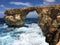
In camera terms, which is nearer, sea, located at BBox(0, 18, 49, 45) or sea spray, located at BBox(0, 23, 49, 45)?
sea spray, located at BBox(0, 23, 49, 45)

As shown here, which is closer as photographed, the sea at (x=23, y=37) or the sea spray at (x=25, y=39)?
the sea spray at (x=25, y=39)

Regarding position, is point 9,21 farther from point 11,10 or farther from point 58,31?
point 58,31

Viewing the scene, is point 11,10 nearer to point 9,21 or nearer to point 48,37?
point 9,21

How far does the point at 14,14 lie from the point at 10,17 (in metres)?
1.22

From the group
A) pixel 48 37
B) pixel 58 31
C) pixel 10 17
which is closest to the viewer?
pixel 58 31

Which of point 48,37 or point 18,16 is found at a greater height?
point 48,37

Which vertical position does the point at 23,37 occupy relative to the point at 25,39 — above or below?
below

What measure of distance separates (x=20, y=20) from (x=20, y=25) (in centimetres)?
125

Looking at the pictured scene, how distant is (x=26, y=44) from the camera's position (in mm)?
20328

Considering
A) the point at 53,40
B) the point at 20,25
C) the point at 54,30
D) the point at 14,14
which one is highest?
the point at 54,30

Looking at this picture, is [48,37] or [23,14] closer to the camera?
[48,37]

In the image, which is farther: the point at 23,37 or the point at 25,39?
the point at 23,37

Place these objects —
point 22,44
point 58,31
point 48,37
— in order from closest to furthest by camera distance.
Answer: point 58,31
point 48,37
point 22,44

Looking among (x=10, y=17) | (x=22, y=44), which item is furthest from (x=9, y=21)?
(x=22, y=44)
